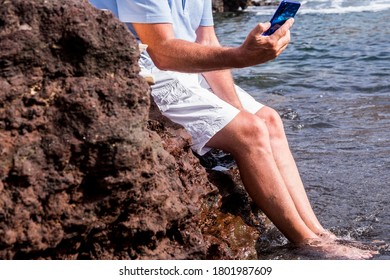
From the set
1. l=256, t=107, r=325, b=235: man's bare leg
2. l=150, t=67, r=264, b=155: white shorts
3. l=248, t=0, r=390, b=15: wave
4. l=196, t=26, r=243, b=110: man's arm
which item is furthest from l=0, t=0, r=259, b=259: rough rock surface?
l=248, t=0, r=390, b=15: wave

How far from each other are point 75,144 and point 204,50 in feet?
3.81

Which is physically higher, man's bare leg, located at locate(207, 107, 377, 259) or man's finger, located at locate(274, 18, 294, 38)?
man's finger, located at locate(274, 18, 294, 38)

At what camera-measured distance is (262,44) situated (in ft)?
10.5

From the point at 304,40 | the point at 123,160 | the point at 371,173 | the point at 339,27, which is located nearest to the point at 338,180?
the point at 371,173

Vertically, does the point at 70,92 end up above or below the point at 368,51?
above

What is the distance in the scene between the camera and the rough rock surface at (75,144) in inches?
94.2

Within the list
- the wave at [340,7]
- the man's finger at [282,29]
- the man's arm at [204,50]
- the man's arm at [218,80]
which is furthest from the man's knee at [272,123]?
the wave at [340,7]

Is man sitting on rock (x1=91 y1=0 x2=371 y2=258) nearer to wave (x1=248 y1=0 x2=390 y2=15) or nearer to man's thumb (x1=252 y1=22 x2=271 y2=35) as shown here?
man's thumb (x1=252 y1=22 x2=271 y2=35)

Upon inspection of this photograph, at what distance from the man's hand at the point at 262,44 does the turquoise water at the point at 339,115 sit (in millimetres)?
1013

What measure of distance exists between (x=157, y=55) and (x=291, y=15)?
2.31 ft

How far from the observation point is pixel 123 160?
8.16 ft

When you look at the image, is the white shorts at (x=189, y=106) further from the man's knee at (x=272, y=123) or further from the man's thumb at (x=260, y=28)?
the man's thumb at (x=260, y=28)

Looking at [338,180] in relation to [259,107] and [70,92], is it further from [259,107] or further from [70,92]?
[70,92]

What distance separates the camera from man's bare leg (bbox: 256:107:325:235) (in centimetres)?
367
